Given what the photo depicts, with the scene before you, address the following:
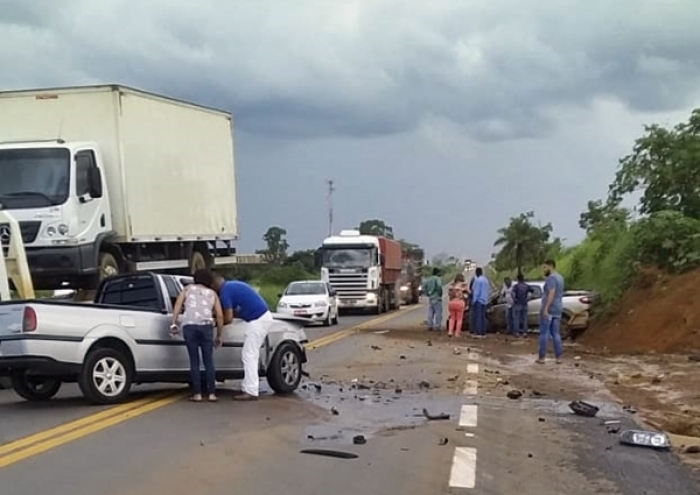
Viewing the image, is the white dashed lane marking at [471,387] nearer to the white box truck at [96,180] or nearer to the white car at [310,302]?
the white box truck at [96,180]

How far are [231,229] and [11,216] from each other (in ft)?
27.9

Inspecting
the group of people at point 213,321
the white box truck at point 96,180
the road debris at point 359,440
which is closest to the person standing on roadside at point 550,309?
the white box truck at point 96,180

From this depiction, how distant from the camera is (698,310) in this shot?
22000mm

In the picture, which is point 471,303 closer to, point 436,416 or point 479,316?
point 479,316

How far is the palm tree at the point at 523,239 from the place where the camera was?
85.4 metres

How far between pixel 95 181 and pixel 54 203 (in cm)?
81

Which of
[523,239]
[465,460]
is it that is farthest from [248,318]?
[523,239]

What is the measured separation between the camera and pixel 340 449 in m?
9.63

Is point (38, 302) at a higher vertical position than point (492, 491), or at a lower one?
higher

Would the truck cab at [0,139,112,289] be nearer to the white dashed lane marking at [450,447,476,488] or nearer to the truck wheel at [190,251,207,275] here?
the truck wheel at [190,251,207,275]

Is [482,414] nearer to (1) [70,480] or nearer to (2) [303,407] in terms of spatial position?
(2) [303,407]

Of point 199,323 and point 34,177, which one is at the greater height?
point 34,177

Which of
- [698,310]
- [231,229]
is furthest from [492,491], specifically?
[231,229]

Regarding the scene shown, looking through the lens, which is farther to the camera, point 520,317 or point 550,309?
point 520,317
